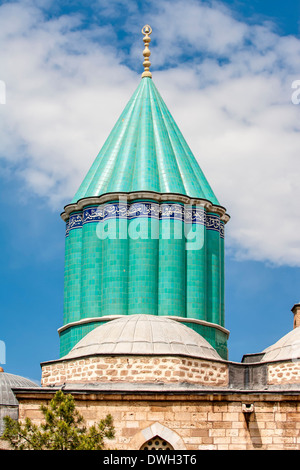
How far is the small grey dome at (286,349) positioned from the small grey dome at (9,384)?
6076 mm

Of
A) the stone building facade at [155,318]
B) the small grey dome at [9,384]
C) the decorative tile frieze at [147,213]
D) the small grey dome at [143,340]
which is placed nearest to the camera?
the stone building facade at [155,318]

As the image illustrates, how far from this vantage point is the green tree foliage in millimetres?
13201

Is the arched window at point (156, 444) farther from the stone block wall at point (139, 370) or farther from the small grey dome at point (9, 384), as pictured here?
the small grey dome at point (9, 384)

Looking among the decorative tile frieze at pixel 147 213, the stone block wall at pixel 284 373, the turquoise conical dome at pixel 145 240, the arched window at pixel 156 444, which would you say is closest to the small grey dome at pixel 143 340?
the stone block wall at pixel 284 373

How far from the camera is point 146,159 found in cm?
2159

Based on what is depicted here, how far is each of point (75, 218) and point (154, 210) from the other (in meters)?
2.16

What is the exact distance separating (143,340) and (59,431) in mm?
3217

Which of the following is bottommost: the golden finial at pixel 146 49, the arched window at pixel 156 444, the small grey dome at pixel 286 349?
the arched window at pixel 156 444

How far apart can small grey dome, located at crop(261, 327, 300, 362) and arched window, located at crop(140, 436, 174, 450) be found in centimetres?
304

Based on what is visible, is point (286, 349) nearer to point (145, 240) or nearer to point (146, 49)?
point (145, 240)

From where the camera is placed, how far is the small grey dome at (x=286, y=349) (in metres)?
16.5

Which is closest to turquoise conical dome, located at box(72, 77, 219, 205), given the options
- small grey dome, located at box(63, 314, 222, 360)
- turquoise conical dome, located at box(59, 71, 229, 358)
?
turquoise conical dome, located at box(59, 71, 229, 358)

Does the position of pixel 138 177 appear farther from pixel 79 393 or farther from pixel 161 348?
pixel 79 393
